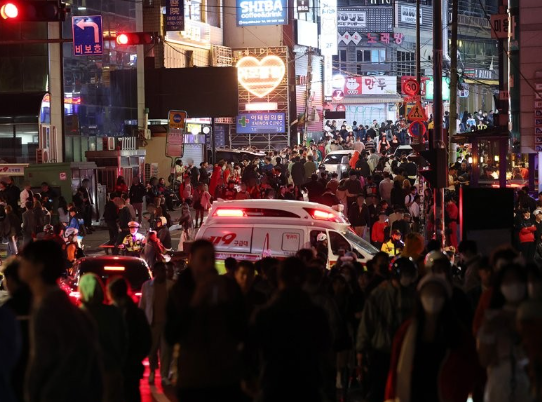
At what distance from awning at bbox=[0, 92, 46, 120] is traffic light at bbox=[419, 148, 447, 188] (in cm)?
2061

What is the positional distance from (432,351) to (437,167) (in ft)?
39.7

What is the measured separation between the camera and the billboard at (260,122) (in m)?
69.2

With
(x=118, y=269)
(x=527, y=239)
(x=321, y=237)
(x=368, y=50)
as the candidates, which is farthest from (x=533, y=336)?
Answer: (x=368, y=50)

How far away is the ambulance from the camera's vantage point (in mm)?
19094

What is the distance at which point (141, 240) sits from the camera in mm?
22797

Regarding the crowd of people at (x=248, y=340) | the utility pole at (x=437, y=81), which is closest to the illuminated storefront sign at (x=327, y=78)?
the utility pole at (x=437, y=81)

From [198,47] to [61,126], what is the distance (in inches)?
919

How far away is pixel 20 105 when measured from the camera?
124 ft

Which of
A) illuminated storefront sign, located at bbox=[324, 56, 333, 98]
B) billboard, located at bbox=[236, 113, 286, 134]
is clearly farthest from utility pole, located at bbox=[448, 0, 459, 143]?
illuminated storefront sign, located at bbox=[324, 56, 333, 98]

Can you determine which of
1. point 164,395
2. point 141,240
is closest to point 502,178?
point 141,240

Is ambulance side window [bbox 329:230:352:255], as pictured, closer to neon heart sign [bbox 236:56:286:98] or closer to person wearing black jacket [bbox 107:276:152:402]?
person wearing black jacket [bbox 107:276:152:402]

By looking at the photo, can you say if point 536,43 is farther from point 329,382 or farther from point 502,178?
point 329,382

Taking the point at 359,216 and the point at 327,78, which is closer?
the point at 359,216

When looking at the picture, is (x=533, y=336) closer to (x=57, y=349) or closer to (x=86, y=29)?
(x=57, y=349)
